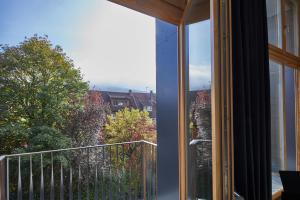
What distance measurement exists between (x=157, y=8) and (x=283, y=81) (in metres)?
2.24

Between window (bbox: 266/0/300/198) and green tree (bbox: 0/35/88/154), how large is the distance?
7.95ft

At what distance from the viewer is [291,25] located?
3.38 m

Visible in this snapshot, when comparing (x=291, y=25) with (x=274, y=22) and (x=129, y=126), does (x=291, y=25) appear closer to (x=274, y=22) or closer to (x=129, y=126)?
(x=274, y=22)

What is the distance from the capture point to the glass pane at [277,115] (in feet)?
9.63

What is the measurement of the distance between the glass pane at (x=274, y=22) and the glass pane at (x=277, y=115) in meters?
0.30

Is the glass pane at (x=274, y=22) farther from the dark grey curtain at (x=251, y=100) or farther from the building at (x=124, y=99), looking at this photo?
the building at (x=124, y=99)

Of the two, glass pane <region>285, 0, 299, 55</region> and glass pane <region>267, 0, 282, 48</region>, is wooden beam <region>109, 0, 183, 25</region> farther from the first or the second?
glass pane <region>285, 0, 299, 55</region>

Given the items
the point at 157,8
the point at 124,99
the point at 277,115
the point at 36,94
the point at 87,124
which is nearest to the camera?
the point at 157,8

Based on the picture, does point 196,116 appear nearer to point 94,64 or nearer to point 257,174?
point 257,174

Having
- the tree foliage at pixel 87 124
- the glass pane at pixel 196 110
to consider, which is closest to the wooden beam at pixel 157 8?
the glass pane at pixel 196 110

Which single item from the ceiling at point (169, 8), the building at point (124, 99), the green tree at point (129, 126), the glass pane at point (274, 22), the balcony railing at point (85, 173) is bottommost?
the balcony railing at point (85, 173)

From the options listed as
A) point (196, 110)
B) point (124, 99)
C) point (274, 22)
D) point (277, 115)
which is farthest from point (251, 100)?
point (124, 99)

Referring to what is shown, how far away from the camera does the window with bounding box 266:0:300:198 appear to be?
2932 mm

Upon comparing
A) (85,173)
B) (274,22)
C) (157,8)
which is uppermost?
(274,22)
